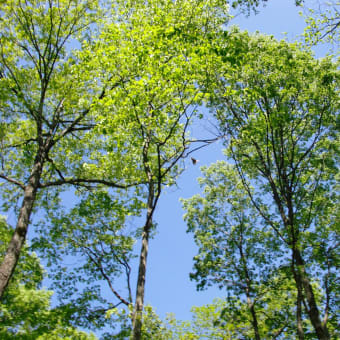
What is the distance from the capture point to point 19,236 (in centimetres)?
885

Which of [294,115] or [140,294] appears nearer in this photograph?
[140,294]

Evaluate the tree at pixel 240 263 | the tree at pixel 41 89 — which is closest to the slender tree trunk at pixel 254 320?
the tree at pixel 240 263

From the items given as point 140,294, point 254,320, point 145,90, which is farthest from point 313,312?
point 145,90

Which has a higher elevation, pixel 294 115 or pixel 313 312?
pixel 294 115

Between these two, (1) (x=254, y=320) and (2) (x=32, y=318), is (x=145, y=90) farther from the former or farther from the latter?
(1) (x=254, y=320)

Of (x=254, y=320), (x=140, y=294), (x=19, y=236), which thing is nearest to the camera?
(x=19, y=236)

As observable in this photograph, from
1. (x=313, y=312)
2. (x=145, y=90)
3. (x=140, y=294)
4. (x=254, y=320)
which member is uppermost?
(x=145, y=90)

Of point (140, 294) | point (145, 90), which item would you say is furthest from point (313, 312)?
point (145, 90)

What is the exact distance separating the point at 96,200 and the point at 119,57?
6.45m

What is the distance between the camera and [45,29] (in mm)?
11969

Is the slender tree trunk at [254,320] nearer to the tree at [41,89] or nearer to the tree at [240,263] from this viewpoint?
the tree at [240,263]

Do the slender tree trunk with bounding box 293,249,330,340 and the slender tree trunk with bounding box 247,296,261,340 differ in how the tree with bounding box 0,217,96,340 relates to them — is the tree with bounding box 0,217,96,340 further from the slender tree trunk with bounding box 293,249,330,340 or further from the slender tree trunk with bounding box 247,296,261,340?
the slender tree trunk with bounding box 293,249,330,340

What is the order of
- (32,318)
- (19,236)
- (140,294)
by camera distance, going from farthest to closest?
(32,318), (140,294), (19,236)

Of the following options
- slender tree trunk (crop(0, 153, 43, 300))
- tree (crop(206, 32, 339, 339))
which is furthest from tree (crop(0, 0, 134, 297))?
tree (crop(206, 32, 339, 339))
